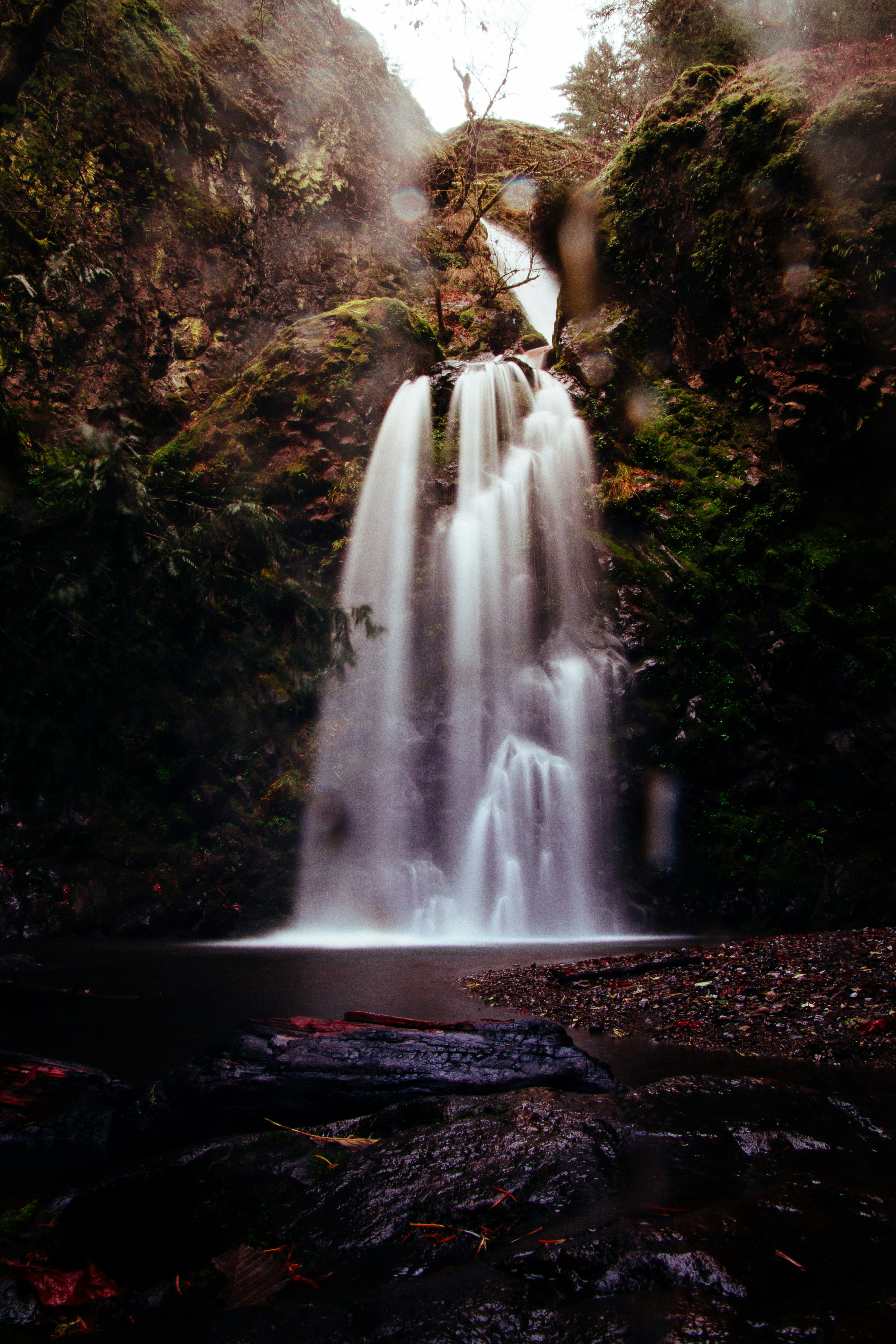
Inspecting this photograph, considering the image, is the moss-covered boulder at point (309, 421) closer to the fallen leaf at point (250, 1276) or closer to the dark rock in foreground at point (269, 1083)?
the dark rock in foreground at point (269, 1083)

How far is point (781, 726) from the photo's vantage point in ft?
35.2

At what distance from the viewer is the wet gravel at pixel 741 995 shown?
12.3 ft

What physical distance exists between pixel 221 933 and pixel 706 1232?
9.59 metres

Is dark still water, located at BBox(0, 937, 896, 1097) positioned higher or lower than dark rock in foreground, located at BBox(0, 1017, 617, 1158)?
lower

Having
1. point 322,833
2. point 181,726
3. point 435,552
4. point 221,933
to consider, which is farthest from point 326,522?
point 221,933

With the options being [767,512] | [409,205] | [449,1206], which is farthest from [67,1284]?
[409,205]

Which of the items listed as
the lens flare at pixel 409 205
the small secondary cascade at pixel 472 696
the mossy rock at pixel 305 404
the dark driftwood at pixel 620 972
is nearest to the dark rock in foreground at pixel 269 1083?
the dark driftwood at pixel 620 972

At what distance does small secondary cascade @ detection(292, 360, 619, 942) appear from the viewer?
10492 millimetres

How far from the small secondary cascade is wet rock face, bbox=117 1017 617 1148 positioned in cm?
681

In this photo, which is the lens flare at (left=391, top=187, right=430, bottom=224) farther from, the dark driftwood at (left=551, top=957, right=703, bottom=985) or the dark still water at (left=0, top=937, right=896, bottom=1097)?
the dark driftwood at (left=551, top=957, right=703, bottom=985)

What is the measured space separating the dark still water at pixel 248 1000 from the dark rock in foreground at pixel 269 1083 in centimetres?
56

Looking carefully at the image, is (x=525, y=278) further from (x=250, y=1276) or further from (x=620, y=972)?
(x=250, y=1276)

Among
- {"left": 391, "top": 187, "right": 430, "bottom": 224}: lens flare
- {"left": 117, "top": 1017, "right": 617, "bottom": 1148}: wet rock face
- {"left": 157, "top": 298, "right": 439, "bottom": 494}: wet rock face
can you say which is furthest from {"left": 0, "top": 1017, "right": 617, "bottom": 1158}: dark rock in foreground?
{"left": 391, "top": 187, "right": 430, "bottom": 224}: lens flare

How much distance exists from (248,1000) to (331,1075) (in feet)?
9.22
